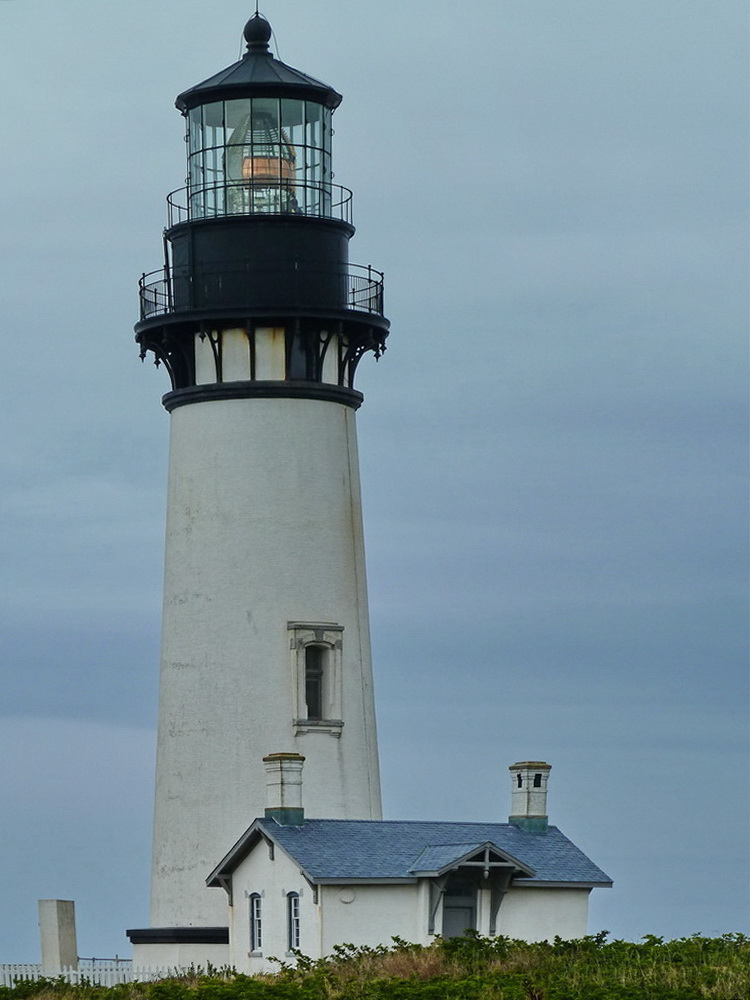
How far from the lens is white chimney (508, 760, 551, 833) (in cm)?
4178

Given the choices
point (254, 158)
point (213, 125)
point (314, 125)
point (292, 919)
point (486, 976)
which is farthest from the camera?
point (314, 125)

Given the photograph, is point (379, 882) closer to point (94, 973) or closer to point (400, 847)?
point (400, 847)

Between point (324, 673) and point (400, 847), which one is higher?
point (324, 673)

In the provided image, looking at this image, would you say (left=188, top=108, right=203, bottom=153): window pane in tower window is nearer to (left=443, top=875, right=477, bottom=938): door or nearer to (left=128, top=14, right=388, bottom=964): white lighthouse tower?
(left=128, top=14, right=388, bottom=964): white lighthouse tower

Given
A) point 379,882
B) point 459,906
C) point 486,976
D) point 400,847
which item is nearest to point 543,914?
point 459,906

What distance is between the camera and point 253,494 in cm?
4197

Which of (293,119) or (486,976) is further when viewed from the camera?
(293,119)

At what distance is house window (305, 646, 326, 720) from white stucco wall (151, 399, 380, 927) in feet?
1.24

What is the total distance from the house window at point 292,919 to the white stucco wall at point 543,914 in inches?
116

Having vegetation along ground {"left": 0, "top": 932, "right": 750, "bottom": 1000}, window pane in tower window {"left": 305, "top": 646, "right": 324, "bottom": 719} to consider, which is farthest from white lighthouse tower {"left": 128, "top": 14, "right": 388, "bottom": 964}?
vegetation along ground {"left": 0, "top": 932, "right": 750, "bottom": 1000}

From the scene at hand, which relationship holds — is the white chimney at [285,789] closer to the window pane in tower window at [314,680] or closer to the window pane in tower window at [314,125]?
the window pane in tower window at [314,680]

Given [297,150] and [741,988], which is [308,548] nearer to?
[297,150]

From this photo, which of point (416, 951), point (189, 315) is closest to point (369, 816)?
point (416, 951)

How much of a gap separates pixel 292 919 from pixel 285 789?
6.10 ft
